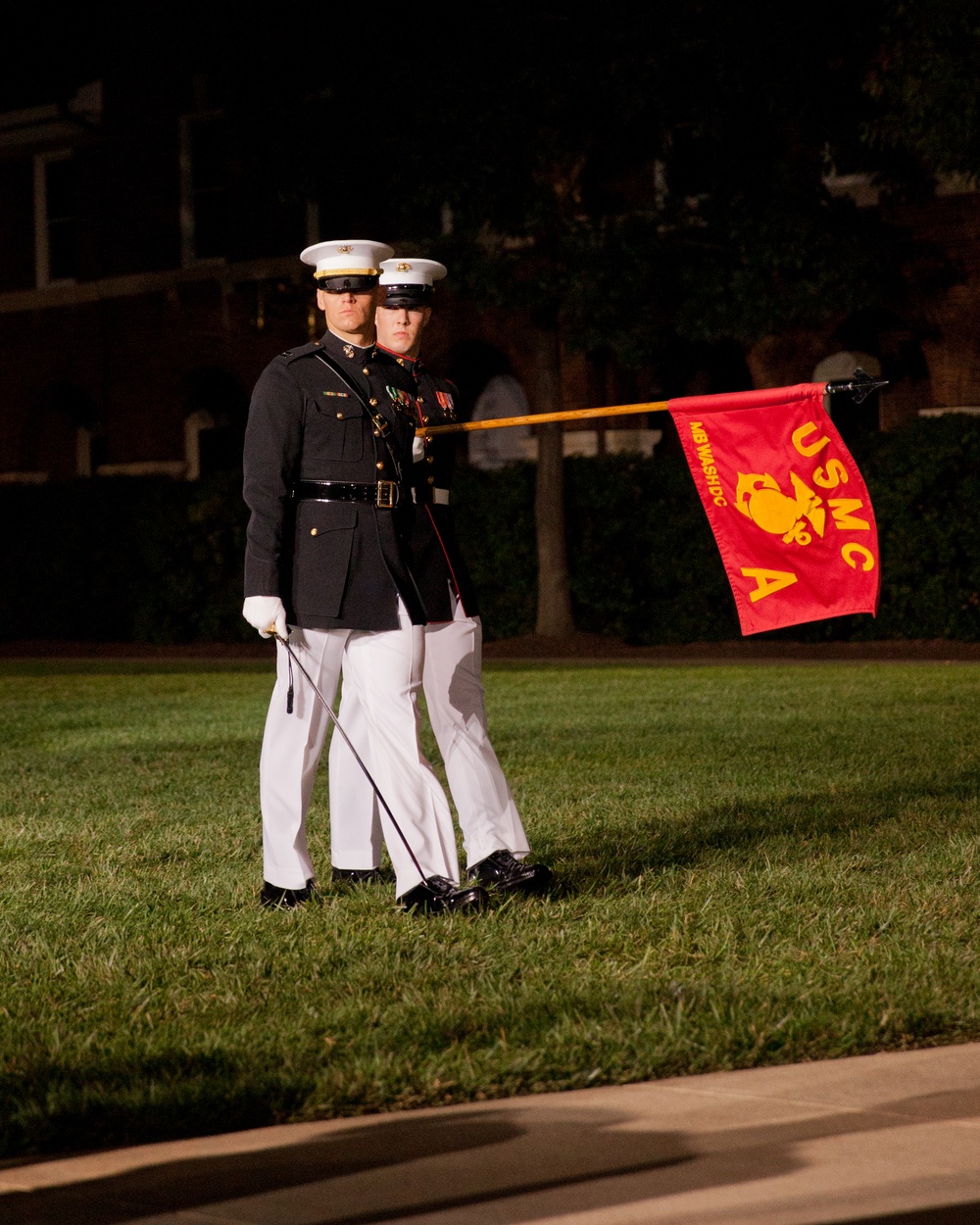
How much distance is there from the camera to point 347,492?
6.33m

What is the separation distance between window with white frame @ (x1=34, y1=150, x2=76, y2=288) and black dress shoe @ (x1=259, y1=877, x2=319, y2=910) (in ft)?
89.7

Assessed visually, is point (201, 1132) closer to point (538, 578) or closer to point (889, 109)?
point (889, 109)

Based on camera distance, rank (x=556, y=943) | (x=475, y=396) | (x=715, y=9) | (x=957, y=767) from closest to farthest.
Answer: (x=556, y=943) → (x=957, y=767) → (x=715, y=9) → (x=475, y=396)

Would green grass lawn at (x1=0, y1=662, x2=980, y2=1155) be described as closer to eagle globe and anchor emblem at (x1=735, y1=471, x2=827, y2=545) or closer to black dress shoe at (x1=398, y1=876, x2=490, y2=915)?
black dress shoe at (x1=398, y1=876, x2=490, y2=915)

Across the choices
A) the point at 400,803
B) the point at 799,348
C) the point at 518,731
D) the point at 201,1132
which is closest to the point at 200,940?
the point at 400,803

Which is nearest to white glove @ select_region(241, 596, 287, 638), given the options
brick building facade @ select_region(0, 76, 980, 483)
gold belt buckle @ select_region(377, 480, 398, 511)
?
gold belt buckle @ select_region(377, 480, 398, 511)

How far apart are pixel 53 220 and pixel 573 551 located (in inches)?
561

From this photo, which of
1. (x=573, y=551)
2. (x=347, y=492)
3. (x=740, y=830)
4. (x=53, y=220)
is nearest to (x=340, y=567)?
(x=347, y=492)

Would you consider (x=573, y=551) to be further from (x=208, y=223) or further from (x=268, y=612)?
(x=268, y=612)

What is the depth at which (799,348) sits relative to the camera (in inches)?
939

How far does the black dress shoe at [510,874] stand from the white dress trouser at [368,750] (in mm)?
267

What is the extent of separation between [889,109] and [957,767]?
1137cm

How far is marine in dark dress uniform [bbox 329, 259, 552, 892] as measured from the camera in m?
6.52

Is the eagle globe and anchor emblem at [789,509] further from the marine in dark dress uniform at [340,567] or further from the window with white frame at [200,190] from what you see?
the window with white frame at [200,190]
